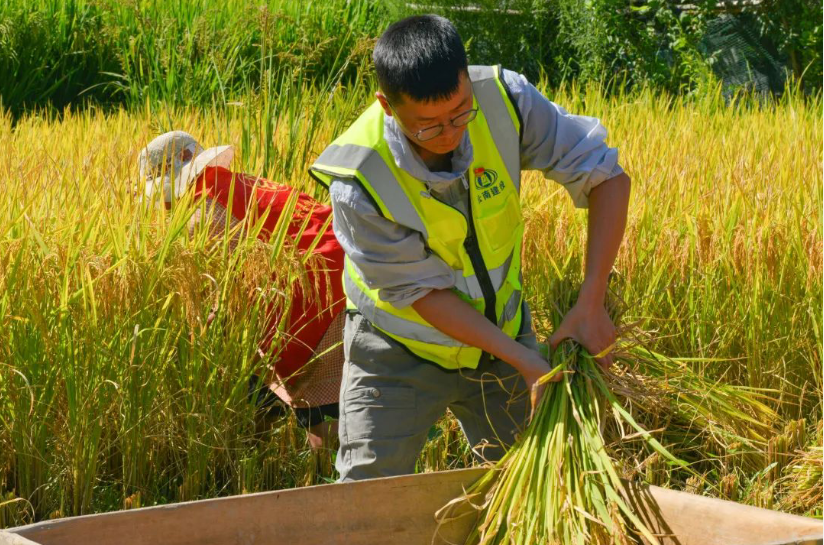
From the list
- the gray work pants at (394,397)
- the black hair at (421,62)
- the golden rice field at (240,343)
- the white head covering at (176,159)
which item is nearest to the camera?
the black hair at (421,62)

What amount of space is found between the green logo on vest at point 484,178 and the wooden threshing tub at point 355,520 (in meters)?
0.56

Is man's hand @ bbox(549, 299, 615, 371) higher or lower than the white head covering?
higher

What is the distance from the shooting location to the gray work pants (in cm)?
219

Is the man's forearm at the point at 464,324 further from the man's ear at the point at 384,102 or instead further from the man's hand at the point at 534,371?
the man's ear at the point at 384,102

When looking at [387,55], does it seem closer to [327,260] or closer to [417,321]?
[417,321]

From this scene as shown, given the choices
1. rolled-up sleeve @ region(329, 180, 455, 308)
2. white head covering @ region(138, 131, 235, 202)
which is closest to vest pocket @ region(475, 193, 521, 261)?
rolled-up sleeve @ region(329, 180, 455, 308)

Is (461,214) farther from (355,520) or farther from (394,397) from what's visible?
(355,520)

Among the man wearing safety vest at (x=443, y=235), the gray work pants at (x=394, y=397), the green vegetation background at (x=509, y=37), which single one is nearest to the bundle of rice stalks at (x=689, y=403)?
the man wearing safety vest at (x=443, y=235)

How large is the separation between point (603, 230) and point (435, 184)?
35 centimetres

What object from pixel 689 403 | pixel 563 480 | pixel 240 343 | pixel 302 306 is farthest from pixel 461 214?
pixel 302 306

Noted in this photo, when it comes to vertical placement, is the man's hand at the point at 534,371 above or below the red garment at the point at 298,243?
above

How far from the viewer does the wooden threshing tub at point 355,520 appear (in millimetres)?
1720

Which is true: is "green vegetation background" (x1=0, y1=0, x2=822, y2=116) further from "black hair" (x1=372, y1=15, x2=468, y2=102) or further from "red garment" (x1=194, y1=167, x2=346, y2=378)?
"black hair" (x1=372, y1=15, x2=468, y2=102)

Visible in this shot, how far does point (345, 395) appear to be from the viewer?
88.7 inches
